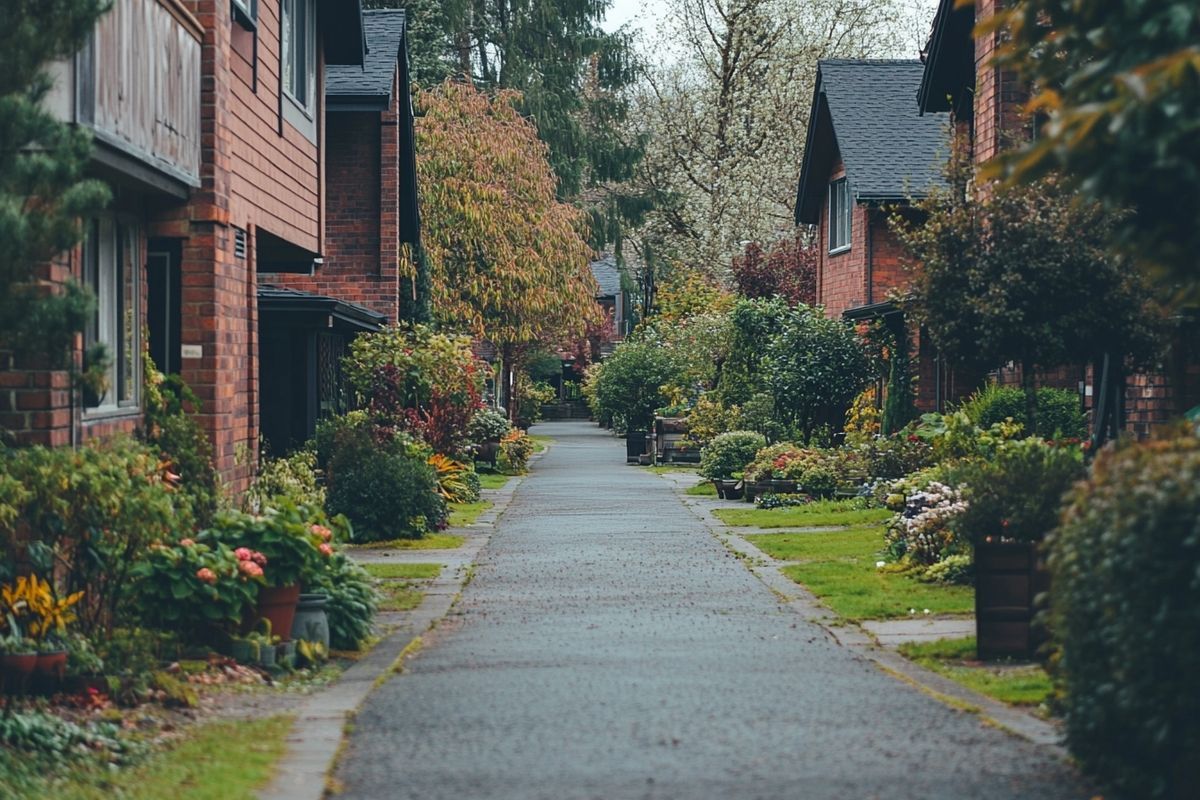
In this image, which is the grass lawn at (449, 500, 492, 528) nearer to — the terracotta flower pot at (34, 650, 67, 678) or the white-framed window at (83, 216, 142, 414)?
the white-framed window at (83, 216, 142, 414)

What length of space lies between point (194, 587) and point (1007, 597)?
5.02 m

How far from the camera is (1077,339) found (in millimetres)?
14141

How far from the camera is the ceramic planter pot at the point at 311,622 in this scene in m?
10.5

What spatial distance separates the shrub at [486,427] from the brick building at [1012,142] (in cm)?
1244

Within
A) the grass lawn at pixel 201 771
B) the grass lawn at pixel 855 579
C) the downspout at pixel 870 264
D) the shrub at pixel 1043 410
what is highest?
the downspout at pixel 870 264

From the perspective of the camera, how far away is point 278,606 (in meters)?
10.2

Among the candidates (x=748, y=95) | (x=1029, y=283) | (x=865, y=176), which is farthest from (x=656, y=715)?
(x=748, y=95)

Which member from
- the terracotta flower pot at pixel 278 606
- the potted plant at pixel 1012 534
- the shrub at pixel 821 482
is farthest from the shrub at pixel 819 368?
the terracotta flower pot at pixel 278 606

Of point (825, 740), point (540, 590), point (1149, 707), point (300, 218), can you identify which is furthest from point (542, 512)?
point (1149, 707)

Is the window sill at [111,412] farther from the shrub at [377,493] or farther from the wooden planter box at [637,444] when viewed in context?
the wooden planter box at [637,444]

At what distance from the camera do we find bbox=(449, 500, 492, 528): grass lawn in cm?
2111

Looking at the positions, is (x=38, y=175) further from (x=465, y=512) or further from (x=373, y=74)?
(x=373, y=74)

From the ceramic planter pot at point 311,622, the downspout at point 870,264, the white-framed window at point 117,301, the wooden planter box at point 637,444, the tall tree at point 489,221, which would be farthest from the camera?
the tall tree at point 489,221

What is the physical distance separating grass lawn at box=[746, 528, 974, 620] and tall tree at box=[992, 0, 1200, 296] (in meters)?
6.53
